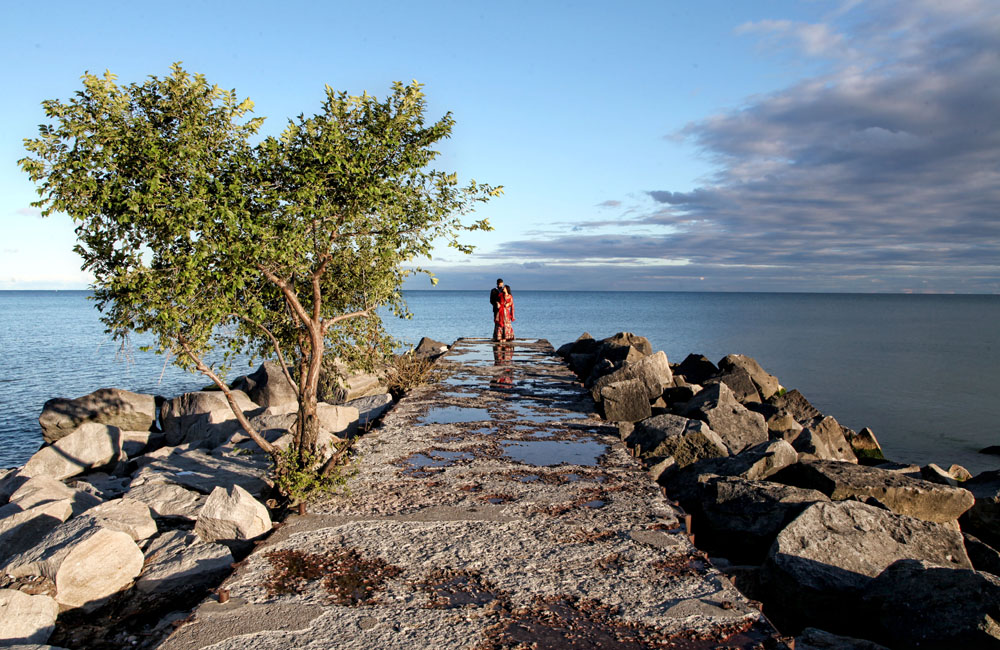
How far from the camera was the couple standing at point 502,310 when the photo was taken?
22.3m

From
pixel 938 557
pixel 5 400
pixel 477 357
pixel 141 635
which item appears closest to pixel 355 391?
pixel 477 357

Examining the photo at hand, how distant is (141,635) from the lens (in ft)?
14.9

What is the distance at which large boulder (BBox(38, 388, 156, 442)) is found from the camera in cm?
1502

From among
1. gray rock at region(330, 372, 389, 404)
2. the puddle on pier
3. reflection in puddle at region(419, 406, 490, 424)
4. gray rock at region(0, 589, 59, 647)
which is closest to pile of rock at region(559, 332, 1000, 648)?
reflection in puddle at region(419, 406, 490, 424)

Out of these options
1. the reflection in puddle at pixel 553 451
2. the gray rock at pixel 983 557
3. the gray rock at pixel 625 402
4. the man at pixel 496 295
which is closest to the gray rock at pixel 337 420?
the reflection in puddle at pixel 553 451

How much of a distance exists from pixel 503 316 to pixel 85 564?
18.6 m

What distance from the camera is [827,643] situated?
4305 millimetres

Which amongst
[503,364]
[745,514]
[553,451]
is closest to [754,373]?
[503,364]

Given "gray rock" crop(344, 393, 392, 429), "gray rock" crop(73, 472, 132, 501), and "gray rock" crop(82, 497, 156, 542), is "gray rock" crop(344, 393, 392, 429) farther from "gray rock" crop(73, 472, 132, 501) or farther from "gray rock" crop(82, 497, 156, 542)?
"gray rock" crop(82, 497, 156, 542)

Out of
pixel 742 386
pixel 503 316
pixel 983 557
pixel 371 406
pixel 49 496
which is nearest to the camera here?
pixel 983 557

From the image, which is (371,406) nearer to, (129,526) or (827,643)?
(129,526)

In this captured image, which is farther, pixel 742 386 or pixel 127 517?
pixel 742 386

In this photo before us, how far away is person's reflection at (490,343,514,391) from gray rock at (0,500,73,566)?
24.0 ft

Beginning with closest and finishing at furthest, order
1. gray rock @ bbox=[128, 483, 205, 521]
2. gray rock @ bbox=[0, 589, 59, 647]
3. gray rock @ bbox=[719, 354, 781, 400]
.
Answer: gray rock @ bbox=[0, 589, 59, 647]
gray rock @ bbox=[128, 483, 205, 521]
gray rock @ bbox=[719, 354, 781, 400]
